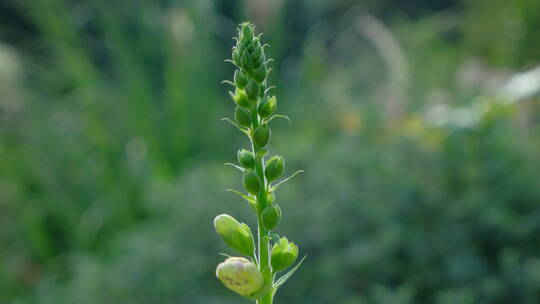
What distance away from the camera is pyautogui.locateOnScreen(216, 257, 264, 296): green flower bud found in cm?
63

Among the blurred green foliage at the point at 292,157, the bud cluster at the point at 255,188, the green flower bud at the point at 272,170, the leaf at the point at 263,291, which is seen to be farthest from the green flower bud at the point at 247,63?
the blurred green foliage at the point at 292,157

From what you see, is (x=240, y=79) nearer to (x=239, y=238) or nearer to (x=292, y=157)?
(x=239, y=238)

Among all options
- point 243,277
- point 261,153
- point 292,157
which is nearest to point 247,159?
point 261,153

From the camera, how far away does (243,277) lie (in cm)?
63

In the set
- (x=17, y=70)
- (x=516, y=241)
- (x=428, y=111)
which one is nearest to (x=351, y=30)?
(x=428, y=111)

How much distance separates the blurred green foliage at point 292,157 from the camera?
243 centimetres

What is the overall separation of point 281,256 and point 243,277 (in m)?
0.08

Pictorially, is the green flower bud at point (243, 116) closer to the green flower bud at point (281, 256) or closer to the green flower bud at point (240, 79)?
the green flower bud at point (240, 79)

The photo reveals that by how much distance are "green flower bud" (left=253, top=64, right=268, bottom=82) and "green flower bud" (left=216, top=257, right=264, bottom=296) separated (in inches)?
7.4

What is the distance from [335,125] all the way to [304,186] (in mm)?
1249

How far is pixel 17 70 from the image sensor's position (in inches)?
160

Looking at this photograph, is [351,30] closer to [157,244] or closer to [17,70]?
[17,70]

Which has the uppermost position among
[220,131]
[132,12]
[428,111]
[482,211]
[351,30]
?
[351,30]

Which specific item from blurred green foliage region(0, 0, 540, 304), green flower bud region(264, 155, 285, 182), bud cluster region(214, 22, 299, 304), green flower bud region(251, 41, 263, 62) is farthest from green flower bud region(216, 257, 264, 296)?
blurred green foliage region(0, 0, 540, 304)
